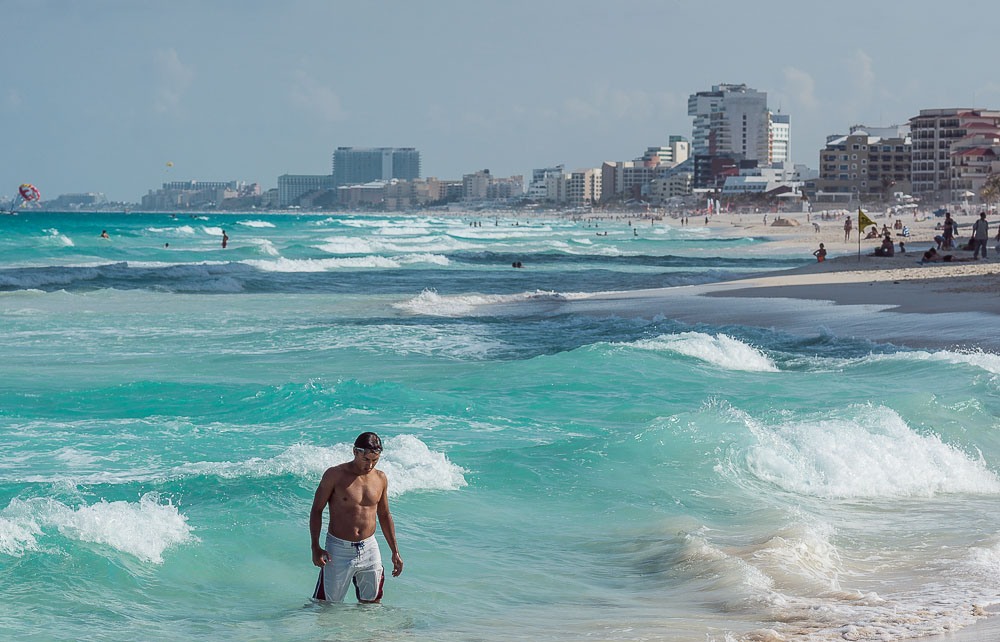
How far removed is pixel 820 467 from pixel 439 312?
1794 centimetres

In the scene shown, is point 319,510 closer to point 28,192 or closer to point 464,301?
point 464,301

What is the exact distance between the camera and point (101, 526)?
856 cm

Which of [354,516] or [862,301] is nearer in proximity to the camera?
[354,516]

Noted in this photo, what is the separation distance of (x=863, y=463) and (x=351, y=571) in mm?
5876

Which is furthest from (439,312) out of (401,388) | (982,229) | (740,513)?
(740,513)

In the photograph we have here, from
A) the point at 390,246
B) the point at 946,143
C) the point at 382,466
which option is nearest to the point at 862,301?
the point at 382,466

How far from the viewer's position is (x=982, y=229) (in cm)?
3450

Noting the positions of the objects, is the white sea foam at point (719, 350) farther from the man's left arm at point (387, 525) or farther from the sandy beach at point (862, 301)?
the man's left arm at point (387, 525)

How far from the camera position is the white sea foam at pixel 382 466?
10391mm

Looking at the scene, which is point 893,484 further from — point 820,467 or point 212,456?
point 212,456

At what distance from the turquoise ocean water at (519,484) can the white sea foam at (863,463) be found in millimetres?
35

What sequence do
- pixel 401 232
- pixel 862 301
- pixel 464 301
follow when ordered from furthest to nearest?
pixel 401 232 < pixel 464 301 < pixel 862 301

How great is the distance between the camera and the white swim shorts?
6.77 metres

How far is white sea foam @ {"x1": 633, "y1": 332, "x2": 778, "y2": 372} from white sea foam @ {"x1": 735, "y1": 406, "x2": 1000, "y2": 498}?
548cm
